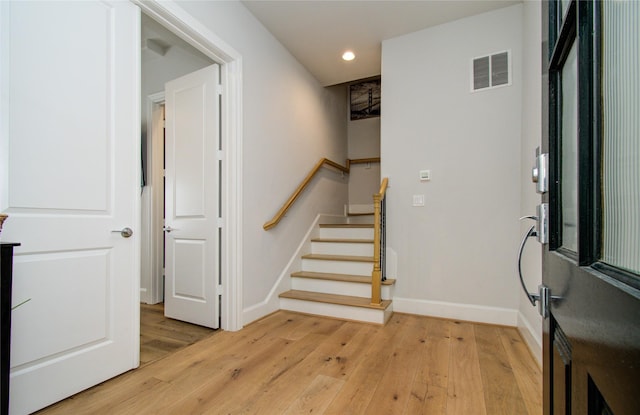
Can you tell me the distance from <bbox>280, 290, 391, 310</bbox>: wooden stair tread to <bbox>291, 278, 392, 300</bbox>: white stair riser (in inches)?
2.0

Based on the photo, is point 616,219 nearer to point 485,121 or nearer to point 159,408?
point 159,408

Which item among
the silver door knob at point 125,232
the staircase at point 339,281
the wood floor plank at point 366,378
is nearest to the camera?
the wood floor plank at point 366,378

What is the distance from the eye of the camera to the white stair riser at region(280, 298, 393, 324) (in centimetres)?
265

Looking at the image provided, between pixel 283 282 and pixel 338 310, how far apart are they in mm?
698

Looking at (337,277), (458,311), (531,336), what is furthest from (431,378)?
(337,277)

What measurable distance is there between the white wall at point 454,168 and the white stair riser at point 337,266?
1.12 ft

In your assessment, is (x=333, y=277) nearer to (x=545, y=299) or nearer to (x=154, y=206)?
(x=154, y=206)

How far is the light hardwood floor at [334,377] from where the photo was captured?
4.85 ft

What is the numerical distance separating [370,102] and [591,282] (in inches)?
196

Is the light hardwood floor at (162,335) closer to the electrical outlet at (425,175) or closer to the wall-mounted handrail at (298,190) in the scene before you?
the wall-mounted handrail at (298,190)

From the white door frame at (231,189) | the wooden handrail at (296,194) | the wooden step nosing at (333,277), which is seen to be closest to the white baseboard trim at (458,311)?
the wooden step nosing at (333,277)

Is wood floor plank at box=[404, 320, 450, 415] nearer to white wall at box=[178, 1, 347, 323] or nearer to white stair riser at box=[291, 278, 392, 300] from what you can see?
white stair riser at box=[291, 278, 392, 300]

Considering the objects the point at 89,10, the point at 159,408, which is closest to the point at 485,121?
the point at 89,10

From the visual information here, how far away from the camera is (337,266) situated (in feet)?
10.8
